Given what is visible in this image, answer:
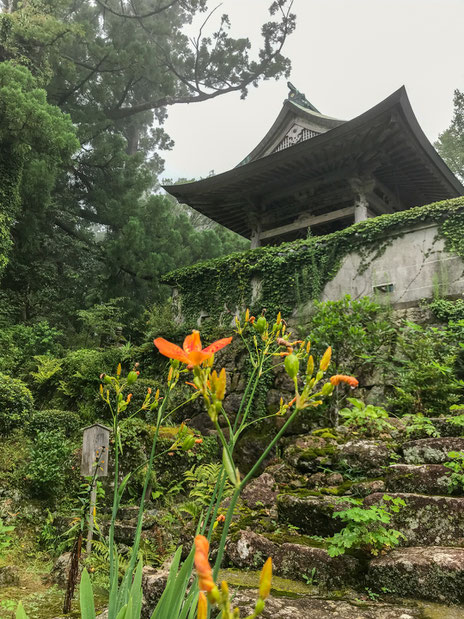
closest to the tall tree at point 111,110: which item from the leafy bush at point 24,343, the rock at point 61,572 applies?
the leafy bush at point 24,343

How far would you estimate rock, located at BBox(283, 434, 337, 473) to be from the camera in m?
4.71

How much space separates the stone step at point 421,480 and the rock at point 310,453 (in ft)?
3.48

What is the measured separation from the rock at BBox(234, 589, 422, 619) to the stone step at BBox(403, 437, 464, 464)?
1.85m

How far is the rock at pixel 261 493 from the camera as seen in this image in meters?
4.36

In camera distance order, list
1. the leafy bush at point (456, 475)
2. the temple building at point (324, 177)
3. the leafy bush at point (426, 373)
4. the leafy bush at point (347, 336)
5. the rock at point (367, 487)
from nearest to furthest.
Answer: the leafy bush at point (456, 475)
the rock at point (367, 487)
the leafy bush at point (426, 373)
the leafy bush at point (347, 336)
the temple building at point (324, 177)

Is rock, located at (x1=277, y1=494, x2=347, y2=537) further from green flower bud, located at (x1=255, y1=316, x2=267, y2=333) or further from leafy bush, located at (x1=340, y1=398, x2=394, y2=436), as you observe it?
green flower bud, located at (x1=255, y1=316, x2=267, y2=333)

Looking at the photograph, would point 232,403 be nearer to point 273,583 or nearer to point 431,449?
point 431,449

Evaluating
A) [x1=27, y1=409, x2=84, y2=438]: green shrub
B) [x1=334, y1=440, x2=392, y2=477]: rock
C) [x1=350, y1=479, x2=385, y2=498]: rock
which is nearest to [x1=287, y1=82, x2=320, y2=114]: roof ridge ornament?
[x1=27, y1=409, x2=84, y2=438]: green shrub

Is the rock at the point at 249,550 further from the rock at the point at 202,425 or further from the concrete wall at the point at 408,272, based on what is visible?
the concrete wall at the point at 408,272

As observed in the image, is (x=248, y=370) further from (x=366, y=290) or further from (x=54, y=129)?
(x=54, y=129)

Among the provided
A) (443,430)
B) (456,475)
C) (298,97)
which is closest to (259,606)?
(456,475)

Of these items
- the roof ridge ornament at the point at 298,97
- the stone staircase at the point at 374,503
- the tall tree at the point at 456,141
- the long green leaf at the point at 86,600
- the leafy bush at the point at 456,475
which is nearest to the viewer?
the long green leaf at the point at 86,600

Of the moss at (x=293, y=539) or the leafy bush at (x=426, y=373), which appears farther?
the leafy bush at (x=426, y=373)

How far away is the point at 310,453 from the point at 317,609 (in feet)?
8.36
